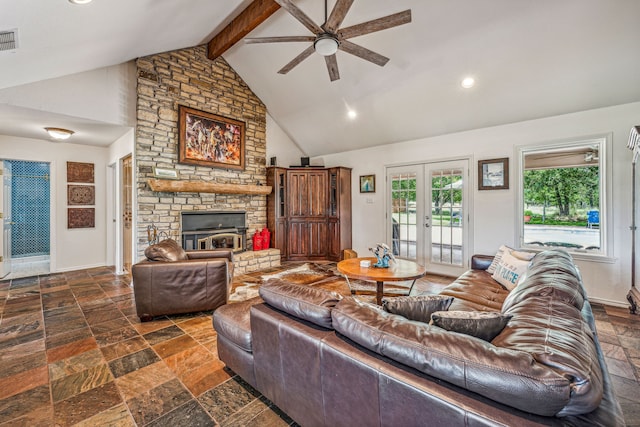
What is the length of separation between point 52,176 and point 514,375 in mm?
6869

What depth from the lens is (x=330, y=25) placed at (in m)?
2.53

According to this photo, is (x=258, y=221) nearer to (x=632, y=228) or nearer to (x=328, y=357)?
(x=328, y=357)

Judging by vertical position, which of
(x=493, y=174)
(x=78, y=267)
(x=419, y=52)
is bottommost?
(x=78, y=267)

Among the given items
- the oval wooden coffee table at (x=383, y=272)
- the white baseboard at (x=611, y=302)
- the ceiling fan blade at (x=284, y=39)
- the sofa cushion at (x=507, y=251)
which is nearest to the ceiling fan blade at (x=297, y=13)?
the ceiling fan blade at (x=284, y=39)

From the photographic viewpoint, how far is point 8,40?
7.85 feet

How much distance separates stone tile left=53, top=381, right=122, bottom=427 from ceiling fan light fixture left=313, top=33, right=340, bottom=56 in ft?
10.6

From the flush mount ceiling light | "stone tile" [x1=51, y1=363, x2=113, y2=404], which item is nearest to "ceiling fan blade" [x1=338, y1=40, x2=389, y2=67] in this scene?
"stone tile" [x1=51, y1=363, x2=113, y2=404]

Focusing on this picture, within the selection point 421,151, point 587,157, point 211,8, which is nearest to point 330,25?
point 211,8

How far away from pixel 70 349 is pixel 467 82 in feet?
17.4

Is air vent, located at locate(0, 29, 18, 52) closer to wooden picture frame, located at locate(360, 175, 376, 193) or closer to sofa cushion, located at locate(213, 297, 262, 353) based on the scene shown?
sofa cushion, located at locate(213, 297, 262, 353)

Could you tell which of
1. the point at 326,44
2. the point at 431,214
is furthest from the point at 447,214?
the point at 326,44

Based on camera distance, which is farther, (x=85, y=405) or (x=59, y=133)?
(x=59, y=133)

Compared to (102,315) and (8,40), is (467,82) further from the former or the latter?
(102,315)

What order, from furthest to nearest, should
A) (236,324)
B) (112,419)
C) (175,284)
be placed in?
(175,284)
(236,324)
(112,419)
